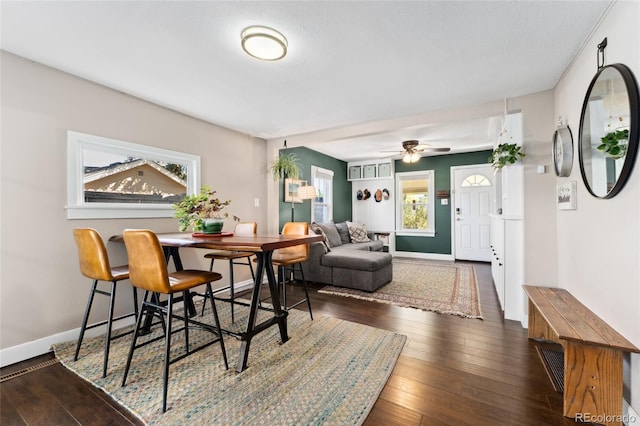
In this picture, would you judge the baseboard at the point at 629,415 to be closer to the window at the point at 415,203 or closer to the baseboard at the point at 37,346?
the baseboard at the point at 37,346

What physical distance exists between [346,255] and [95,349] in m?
3.00

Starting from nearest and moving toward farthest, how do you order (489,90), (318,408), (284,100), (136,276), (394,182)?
(318,408) → (136,276) → (489,90) → (284,100) → (394,182)

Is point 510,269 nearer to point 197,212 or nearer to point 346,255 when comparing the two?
point 346,255

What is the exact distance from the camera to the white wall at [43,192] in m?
2.13

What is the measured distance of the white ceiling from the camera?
1677 millimetres

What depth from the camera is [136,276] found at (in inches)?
71.5

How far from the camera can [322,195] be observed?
20.5 feet

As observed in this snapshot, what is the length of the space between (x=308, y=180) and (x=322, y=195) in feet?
2.29

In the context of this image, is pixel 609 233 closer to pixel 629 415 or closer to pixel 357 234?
pixel 629 415

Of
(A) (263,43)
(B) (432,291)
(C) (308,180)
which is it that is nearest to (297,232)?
(A) (263,43)

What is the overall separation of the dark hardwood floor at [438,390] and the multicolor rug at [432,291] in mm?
604

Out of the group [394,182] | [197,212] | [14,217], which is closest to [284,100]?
[197,212]
